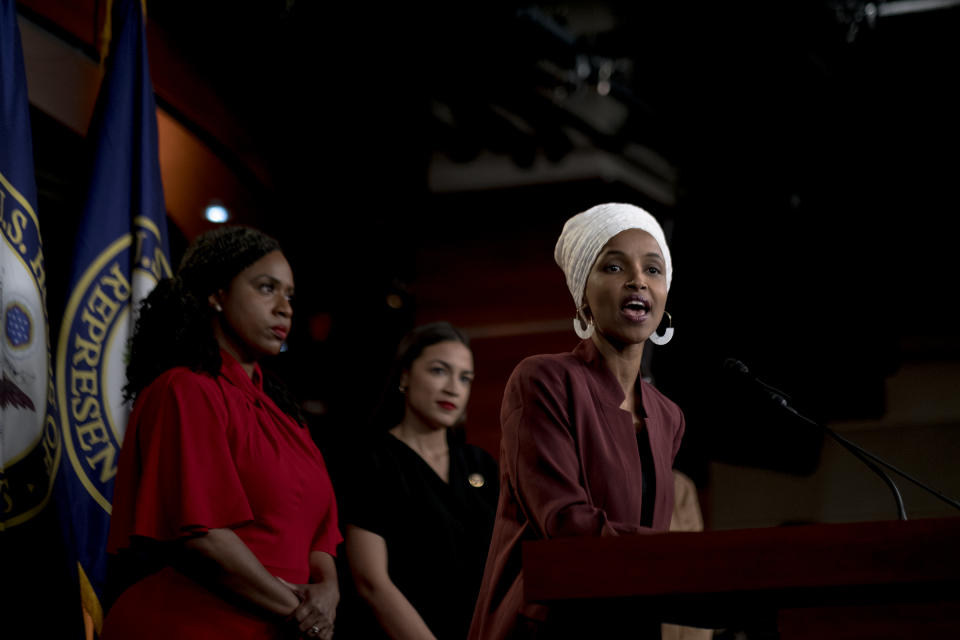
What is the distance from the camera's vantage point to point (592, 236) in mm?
1732

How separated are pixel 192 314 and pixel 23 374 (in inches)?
16.6

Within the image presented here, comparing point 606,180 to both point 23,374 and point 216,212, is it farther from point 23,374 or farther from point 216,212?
point 23,374

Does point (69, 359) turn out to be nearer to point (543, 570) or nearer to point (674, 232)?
point (543, 570)

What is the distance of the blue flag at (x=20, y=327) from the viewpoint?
223 centimetres

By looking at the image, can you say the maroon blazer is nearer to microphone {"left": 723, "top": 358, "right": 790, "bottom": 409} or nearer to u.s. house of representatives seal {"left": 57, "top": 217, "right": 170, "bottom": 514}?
microphone {"left": 723, "top": 358, "right": 790, "bottom": 409}

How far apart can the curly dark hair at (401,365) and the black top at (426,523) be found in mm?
146

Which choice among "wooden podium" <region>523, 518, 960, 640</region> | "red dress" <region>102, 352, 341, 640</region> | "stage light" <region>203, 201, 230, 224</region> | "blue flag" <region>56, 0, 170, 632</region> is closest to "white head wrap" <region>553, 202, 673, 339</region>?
"wooden podium" <region>523, 518, 960, 640</region>

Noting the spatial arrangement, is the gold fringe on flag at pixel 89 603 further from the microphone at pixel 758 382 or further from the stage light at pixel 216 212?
the stage light at pixel 216 212

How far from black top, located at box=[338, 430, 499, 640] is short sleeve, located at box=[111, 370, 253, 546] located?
662 millimetres

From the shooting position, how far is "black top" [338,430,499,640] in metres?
2.52

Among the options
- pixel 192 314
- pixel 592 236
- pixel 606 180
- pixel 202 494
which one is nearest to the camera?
pixel 592 236

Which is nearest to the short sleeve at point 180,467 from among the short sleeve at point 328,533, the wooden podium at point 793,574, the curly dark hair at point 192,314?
the curly dark hair at point 192,314

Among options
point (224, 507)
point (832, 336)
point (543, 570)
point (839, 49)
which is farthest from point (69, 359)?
point (832, 336)

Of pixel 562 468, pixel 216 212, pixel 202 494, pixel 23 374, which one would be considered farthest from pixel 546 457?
pixel 216 212
